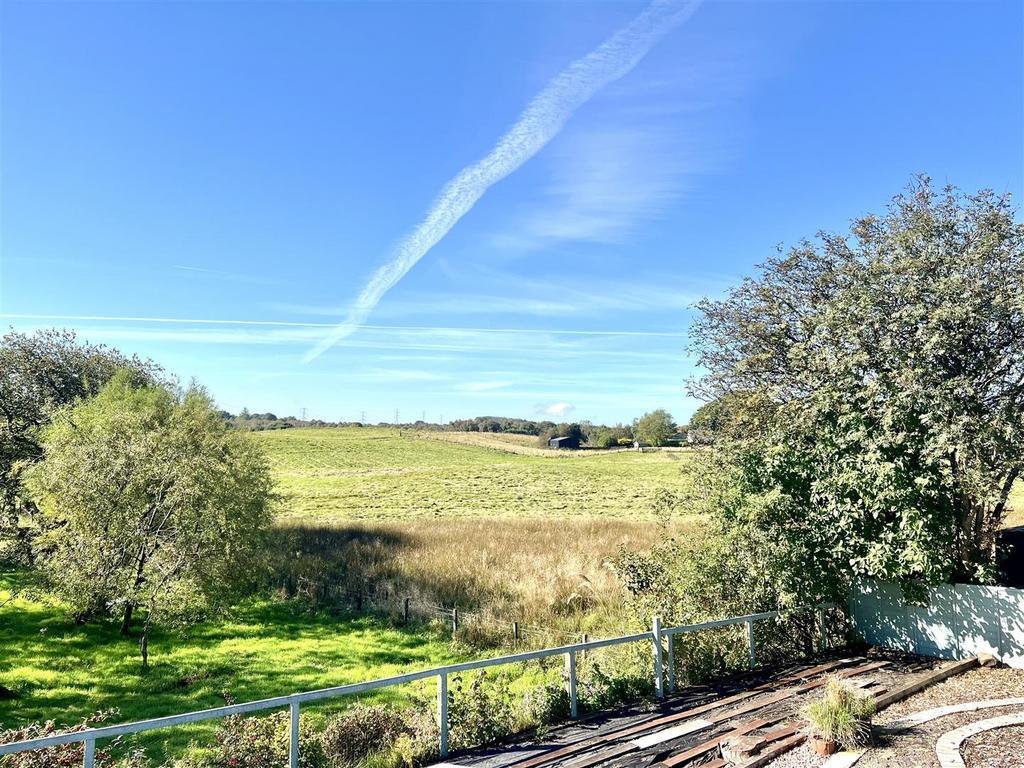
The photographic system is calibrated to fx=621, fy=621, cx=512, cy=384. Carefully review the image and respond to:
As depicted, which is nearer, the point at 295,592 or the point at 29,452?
the point at 295,592

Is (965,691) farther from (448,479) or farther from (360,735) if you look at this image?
(448,479)

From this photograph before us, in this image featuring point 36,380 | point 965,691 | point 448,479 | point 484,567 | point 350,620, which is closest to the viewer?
point 965,691

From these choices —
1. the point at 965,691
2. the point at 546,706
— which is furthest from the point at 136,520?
the point at 965,691

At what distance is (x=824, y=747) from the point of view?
23.7 feet

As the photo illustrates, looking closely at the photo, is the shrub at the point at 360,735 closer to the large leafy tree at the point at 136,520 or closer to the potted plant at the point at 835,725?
the potted plant at the point at 835,725

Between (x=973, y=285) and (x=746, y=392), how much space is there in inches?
209

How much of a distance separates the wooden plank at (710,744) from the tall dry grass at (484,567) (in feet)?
23.1

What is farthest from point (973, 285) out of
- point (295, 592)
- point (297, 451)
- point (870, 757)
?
point (297, 451)

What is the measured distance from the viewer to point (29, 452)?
2936 cm

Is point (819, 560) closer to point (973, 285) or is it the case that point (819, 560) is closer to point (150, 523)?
point (973, 285)

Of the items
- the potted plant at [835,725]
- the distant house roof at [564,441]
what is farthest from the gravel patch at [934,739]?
the distant house roof at [564,441]

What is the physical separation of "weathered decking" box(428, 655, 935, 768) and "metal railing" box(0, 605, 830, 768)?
484mm

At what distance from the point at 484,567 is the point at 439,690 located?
1706cm

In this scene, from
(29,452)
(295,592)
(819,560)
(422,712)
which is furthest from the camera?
(29,452)
